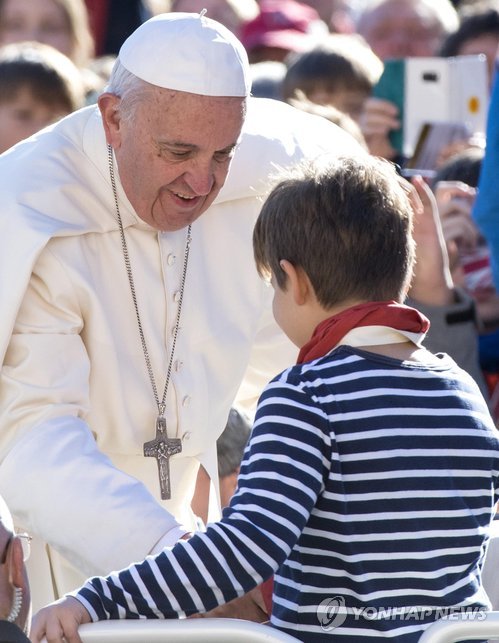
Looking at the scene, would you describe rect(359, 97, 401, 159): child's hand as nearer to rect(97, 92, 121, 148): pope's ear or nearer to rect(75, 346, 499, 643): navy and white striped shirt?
rect(97, 92, 121, 148): pope's ear

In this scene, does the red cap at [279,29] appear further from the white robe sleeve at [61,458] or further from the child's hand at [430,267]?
the white robe sleeve at [61,458]

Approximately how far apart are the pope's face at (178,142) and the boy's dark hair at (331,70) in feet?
9.77

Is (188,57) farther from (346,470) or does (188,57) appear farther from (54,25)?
(54,25)

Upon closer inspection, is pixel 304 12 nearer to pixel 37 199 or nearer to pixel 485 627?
pixel 37 199

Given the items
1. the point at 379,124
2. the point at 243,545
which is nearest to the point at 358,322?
the point at 243,545

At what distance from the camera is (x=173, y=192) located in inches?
130

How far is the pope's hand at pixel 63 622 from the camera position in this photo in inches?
90.4

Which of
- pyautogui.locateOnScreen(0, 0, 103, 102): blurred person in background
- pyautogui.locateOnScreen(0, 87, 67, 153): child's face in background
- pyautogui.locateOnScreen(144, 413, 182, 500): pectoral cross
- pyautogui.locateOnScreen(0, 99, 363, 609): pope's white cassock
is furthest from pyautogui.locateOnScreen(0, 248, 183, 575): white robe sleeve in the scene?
pyautogui.locateOnScreen(0, 0, 103, 102): blurred person in background

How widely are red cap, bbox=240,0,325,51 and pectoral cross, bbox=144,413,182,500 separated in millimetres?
4541

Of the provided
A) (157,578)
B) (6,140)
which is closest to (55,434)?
(157,578)

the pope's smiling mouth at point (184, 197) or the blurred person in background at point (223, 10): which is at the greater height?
the blurred person in background at point (223, 10)

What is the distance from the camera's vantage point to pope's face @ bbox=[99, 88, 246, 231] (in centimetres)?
320

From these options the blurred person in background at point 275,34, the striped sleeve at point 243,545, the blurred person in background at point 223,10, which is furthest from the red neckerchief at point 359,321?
the blurred person in background at point 223,10

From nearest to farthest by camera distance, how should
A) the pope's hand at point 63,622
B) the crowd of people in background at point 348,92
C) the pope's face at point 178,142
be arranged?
the pope's hand at point 63,622 < the pope's face at point 178,142 < the crowd of people in background at point 348,92
